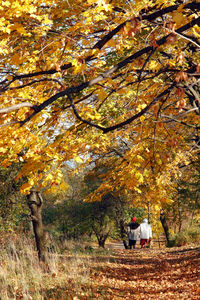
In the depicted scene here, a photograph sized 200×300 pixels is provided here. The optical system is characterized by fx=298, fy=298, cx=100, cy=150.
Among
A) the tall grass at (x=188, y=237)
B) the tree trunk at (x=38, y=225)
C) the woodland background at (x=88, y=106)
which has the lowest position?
the tall grass at (x=188, y=237)

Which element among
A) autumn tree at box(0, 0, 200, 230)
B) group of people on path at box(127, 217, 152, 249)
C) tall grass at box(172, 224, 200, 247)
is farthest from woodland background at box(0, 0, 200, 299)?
tall grass at box(172, 224, 200, 247)

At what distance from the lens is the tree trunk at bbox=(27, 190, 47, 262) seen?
9.00 m

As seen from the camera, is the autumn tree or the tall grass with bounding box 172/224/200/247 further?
the tall grass with bounding box 172/224/200/247

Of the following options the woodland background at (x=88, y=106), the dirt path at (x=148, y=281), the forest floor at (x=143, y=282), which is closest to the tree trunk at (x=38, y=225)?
the woodland background at (x=88, y=106)

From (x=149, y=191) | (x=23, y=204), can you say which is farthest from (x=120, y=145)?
(x=149, y=191)

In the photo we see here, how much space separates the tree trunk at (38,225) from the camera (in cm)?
900

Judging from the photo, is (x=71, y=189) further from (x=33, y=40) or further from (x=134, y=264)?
(x=33, y=40)

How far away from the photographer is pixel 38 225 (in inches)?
366

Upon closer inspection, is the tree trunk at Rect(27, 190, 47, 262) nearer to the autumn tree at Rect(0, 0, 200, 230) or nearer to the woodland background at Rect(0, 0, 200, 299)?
the woodland background at Rect(0, 0, 200, 299)

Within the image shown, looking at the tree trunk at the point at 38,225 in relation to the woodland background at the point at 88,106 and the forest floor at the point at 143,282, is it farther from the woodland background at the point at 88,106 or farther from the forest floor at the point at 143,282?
the forest floor at the point at 143,282

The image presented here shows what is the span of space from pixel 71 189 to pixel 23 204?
20002 mm

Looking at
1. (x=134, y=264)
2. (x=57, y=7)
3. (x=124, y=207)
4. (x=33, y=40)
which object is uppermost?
(x=57, y=7)

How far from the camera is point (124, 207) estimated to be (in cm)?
1995

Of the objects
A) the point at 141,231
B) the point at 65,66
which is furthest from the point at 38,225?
the point at 141,231
